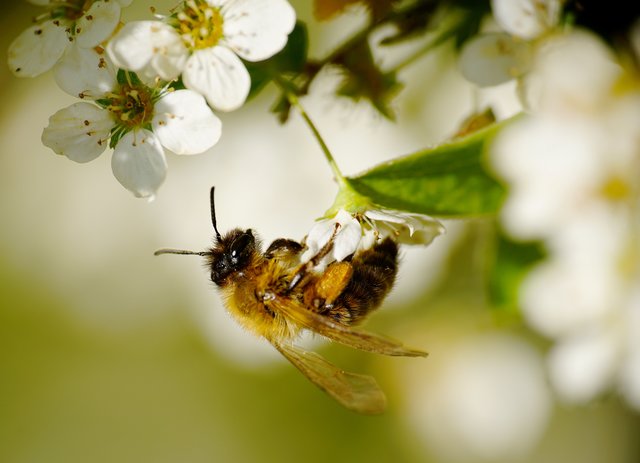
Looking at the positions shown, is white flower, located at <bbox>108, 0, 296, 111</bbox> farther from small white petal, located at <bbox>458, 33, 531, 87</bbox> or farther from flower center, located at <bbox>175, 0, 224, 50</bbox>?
small white petal, located at <bbox>458, 33, 531, 87</bbox>

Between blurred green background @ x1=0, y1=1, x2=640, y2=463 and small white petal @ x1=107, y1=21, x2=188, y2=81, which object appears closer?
small white petal @ x1=107, y1=21, x2=188, y2=81

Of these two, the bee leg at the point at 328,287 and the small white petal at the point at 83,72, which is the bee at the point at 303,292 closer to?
the bee leg at the point at 328,287

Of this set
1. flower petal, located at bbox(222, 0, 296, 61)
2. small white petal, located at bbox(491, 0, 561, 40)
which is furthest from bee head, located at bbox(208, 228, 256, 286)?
small white petal, located at bbox(491, 0, 561, 40)

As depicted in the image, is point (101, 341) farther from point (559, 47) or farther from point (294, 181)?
point (559, 47)

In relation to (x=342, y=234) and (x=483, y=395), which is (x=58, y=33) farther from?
(x=483, y=395)

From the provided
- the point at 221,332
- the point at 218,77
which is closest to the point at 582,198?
the point at 218,77
